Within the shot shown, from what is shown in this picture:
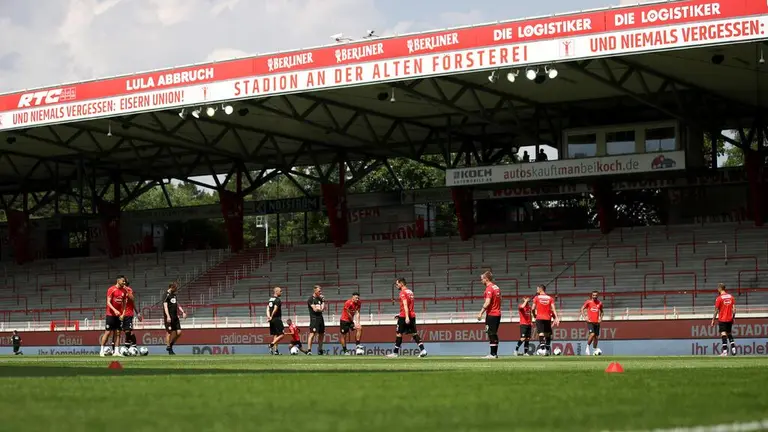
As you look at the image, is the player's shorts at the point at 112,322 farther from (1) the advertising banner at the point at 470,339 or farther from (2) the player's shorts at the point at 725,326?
(2) the player's shorts at the point at 725,326

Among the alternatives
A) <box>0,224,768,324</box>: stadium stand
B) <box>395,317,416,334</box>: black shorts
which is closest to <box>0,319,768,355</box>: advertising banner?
<box>0,224,768,324</box>: stadium stand

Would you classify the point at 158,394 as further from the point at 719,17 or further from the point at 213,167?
the point at 213,167

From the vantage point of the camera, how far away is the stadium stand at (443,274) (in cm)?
3662

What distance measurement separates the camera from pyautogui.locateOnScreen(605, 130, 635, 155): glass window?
38312 millimetres

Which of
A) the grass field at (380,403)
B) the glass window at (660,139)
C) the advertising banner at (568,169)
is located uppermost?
the glass window at (660,139)

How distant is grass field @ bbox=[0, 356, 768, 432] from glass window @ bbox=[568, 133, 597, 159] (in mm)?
27853

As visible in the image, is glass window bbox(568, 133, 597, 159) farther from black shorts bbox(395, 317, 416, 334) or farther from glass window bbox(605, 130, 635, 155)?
black shorts bbox(395, 317, 416, 334)

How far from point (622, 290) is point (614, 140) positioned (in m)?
4.94

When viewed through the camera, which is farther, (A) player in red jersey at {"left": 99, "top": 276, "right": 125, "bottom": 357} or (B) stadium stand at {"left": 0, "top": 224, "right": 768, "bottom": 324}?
(B) stadium stand at {"left": 0, "top": 224, "right": 768, "bottom": 324}

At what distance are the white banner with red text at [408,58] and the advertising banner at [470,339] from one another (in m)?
7.60

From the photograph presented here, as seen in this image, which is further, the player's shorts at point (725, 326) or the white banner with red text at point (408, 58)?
the white banner with red text at point (408, 58)

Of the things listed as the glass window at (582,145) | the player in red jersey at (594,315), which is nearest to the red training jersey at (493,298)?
the player in red jersey at (594,315)

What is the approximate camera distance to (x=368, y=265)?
149 feet

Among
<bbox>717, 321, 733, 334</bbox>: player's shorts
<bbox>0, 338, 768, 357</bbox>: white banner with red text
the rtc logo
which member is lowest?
<bbox>0, 338, 768, 357</bbox>: white banner with red text
